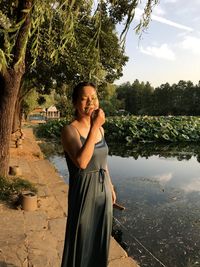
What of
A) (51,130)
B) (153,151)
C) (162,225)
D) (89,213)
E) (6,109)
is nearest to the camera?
(89,213)

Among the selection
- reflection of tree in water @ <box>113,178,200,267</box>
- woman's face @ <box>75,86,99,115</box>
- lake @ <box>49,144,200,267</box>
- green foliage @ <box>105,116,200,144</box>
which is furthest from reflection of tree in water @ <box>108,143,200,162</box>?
woman's face @ <box>75,86,99,115</box>

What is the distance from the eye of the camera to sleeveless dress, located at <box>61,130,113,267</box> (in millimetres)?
2715

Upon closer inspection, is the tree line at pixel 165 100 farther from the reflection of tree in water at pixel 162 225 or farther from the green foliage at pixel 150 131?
the reflection of tree in water at pixel 162 225

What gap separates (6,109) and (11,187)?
1.65 metres

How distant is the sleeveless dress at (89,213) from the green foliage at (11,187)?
3815 millimetres

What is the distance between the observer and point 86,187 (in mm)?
2717

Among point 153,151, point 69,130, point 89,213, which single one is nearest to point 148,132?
point 153,151

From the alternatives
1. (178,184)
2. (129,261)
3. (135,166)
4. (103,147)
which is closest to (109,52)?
(135,166)

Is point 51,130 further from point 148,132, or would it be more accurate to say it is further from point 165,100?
point 165,100

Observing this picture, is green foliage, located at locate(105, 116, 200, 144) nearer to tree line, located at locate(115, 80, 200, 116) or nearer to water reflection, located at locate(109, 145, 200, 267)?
water reflection, located at locate(109, 145, 200, 267)

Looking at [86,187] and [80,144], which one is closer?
[80,144]

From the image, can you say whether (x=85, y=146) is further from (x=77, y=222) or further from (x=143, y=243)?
(x=143, y=243)

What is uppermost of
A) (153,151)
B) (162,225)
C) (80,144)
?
(80,144)

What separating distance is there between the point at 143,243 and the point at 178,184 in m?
4.78
